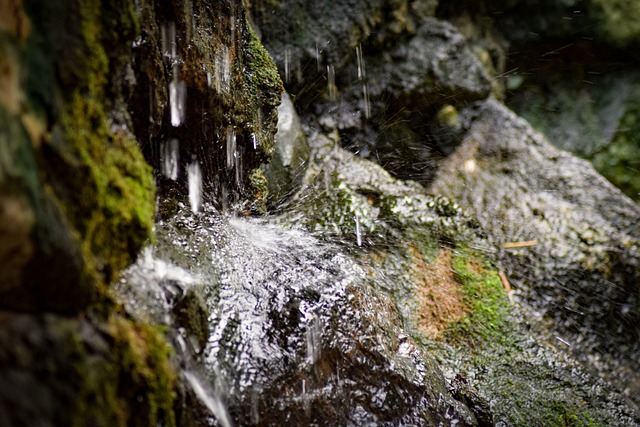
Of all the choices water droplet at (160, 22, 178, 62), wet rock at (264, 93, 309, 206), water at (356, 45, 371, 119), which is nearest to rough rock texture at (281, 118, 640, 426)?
wet rock at (264, 93, 309, 206)

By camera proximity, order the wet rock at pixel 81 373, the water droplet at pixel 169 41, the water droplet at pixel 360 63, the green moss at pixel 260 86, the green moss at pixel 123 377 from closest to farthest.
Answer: the wet rock at pixel 81 373
the green moss at pixel 123 377
the water droplet at pixel 169 41
the green moss at pixel 260 86
the water droplet at pixel 360 63

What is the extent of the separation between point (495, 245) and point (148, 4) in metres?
3.13

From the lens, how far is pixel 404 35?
16.1 ft

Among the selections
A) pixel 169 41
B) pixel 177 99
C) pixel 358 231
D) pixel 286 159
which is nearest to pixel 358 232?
pixel 358 231

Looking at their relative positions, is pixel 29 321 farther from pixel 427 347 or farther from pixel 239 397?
pixel 427 347

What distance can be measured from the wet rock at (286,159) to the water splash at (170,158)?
3.46ft

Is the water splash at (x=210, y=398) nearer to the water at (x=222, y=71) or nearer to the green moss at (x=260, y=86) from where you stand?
the water at (x=222, y=71)

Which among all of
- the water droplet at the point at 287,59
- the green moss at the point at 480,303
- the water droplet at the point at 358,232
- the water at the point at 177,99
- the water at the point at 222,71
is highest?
the water droplet at the point at 287,59

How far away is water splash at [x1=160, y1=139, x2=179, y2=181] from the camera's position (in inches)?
97.1

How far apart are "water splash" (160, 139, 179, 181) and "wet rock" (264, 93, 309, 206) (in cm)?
106

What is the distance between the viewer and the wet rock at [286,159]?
143 inches

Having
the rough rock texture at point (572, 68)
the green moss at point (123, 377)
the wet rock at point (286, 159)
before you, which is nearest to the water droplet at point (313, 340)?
the green moss at point (123, 377)

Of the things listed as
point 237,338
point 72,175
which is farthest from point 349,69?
point 72,175

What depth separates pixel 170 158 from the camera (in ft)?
8.27
